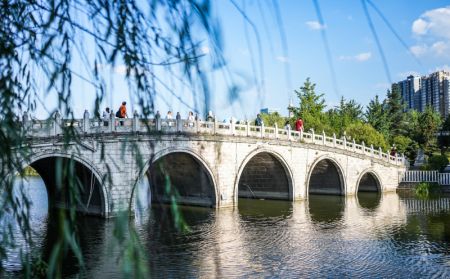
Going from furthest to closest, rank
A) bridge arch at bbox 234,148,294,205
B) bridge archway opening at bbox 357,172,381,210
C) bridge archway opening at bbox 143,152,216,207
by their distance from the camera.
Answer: bridge archway opening at bbox 357,172,381,210 < bridge arch at bbox 234,148,294,205 < bridge archway opening at bbox 143,152,216,207

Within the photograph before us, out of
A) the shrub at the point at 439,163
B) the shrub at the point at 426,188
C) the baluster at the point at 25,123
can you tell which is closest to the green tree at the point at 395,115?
the shrub at the point at 439,163

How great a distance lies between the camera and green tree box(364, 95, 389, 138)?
4750 centimetres

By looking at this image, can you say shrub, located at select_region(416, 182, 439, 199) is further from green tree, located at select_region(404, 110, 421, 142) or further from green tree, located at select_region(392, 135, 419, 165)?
green tree, located at select_region(404, 110, 421, 142)

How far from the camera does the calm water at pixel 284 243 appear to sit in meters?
10.7

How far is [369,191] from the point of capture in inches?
1328

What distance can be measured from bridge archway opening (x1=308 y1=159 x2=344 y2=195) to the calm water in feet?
24.2

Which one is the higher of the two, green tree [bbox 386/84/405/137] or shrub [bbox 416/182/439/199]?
green tree [bbox 386/84/405/137]

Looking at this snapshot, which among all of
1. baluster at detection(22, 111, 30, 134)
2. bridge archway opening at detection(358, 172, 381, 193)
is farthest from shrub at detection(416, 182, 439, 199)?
baluster at detection(22, 111, 30, 134)

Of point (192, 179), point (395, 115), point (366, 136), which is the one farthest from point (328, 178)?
point (395, 115)

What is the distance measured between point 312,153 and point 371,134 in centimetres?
1454

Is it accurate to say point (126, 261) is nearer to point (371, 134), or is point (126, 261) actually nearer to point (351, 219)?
point (351, 219)

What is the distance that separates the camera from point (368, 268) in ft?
36.0

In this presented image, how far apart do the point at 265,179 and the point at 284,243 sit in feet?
47.1

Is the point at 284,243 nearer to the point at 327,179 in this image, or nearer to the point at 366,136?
the point at 327,179
